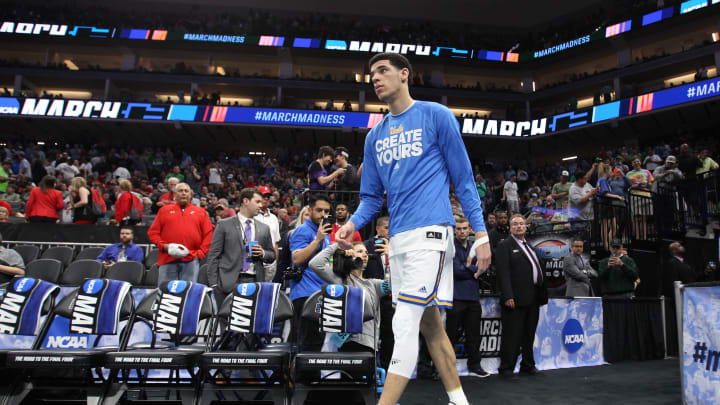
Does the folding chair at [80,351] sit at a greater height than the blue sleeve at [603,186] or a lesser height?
lesser

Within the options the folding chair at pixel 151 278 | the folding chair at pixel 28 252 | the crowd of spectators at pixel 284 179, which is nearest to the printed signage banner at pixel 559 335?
the crowd of spectators at pixel 284 179

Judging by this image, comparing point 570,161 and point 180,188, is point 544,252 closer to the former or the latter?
point 180,188

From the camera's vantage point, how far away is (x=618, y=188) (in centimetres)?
968

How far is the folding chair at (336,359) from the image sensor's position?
3.44 metres

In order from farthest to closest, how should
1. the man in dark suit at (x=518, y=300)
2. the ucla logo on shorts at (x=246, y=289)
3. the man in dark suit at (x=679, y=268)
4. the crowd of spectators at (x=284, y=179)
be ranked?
the crowd of spectators at (x=284, y=179)
the man in dark suit at (x=679, y=268)
the man in dark suit at (x=518, y=300)
the ucla logo on shorts at (x=246, y=289)

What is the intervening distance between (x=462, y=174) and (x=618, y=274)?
633 cm

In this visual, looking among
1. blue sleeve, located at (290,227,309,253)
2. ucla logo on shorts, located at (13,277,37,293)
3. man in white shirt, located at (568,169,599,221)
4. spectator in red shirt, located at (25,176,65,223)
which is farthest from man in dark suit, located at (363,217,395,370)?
spectator in red shirt, located at (25,176,65,223)

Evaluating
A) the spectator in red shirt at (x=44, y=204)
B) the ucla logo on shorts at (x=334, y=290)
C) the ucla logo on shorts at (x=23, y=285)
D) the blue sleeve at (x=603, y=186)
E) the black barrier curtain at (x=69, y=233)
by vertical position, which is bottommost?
the ucla logo on shorts at (x=23, y=285)

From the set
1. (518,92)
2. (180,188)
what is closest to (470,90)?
(518,92)

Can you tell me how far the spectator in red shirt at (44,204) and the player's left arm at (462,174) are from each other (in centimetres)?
921

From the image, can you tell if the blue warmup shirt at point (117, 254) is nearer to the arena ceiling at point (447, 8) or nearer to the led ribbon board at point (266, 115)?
the led ribbon board at point (266, 115)

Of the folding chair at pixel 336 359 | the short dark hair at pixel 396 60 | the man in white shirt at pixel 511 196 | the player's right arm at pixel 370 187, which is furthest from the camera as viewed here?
the man in white shirt at pixel 511 196

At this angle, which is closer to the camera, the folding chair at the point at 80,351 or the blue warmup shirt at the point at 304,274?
the folding chair at the point at 80,351

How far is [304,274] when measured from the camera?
15.3 ft
